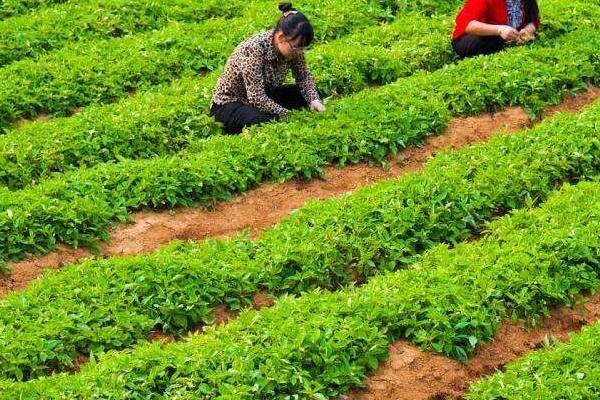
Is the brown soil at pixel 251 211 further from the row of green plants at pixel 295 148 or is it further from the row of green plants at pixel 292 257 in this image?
the row of green plants at pixel 292 257

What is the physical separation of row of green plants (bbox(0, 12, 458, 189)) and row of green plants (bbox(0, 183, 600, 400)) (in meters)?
3.42

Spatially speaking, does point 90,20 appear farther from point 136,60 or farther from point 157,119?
point 157,119

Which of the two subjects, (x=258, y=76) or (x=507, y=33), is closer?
(x=258, y=76)

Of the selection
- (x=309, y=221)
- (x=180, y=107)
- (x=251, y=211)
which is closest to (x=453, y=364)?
(x=309, y=221)

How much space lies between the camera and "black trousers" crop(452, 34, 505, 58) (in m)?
14.1

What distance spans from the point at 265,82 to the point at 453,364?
4.34 metres

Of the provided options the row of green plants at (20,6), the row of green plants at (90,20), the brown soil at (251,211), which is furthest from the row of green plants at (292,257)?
the row of green plants at (20,6)

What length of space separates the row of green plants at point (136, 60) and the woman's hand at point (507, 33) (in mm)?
2415

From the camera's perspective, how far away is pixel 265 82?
479 inches

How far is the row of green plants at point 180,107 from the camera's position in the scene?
1176cm

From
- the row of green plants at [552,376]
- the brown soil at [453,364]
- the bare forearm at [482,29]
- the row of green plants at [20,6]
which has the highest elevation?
the row of green plants at [20,6]

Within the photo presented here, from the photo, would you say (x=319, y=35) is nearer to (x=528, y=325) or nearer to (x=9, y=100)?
(x=9, y=100)

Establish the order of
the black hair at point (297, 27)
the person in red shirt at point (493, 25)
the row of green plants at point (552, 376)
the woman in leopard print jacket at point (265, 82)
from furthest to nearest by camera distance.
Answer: the person in red shirt at point (493, 25)
the woman in leopard print jacket at point (265, 82)
the black hair at point (297, 27)
the row of green plants at point (552, 376)

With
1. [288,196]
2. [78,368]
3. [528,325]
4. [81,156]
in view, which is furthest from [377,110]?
[78,368]
